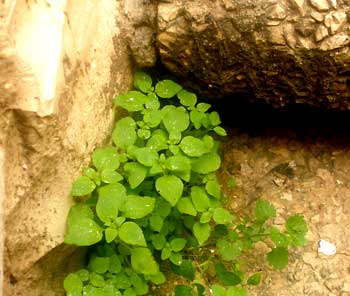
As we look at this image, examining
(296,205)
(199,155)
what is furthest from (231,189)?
(199,155)

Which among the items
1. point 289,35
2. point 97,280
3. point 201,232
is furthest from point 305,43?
point 97,280

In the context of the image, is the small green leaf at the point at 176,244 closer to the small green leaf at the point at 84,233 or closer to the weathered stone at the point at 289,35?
the small green leaf at the point at 84,233

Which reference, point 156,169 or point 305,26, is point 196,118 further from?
point 305,26

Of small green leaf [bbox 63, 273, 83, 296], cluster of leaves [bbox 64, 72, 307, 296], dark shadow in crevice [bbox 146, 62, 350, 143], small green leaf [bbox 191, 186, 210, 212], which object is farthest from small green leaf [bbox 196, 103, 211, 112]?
small green leaf [bbox 63, 273, 83, 296]

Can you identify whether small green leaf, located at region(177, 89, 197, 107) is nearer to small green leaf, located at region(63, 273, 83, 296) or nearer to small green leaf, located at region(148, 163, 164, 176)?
small green leaf, located at region(148, 163, 164, 176)

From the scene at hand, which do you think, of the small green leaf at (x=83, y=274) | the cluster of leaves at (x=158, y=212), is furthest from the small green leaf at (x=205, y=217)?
the small green leaf at (x=83, y=274)

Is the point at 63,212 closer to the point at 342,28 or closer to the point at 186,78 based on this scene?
the point at 186,78
